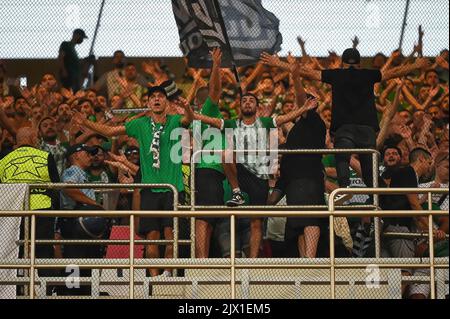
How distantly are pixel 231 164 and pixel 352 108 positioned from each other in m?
1.32

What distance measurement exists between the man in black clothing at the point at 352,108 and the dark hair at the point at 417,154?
1.27ft

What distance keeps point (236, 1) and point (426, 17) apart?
6.29 ft

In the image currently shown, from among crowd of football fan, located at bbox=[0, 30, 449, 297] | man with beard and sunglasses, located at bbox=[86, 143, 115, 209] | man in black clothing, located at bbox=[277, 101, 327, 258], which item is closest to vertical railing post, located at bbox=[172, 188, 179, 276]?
crowd of football fan, located at bbox=[0, 30, 449, 297]

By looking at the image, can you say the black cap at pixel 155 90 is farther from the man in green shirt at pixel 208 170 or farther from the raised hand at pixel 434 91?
the raised hand at pixel 434 91

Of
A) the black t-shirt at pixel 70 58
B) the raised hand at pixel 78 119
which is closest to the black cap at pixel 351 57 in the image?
the raised hand at pixel 78 119

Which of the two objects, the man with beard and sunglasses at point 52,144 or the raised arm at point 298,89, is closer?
the raised arm at point 298,89

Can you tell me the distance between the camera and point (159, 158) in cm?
1359

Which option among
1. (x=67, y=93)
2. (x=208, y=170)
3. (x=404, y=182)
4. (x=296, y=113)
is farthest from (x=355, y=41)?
(x=67, y=93)

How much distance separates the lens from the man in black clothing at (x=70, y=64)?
15609 mm

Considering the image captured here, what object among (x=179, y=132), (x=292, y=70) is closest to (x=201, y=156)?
(x=179, y=132)

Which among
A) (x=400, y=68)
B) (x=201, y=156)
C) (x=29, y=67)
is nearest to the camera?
(x=201, y=156)

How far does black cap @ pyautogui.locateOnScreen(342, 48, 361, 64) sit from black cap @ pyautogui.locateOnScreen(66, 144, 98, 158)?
2456 millimetres

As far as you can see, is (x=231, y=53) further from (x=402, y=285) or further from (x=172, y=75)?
(x=402, y=285)
